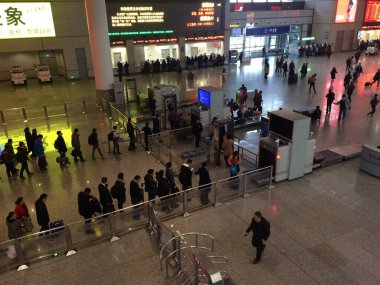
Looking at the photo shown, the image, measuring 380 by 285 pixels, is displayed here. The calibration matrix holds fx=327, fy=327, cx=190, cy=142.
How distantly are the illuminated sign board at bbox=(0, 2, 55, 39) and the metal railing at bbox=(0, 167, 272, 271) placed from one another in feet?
78.5

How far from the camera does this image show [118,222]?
Answer: 817 cm

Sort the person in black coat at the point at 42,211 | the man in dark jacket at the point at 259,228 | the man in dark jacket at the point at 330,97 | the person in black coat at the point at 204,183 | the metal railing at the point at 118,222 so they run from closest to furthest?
1. the man in dark jacket at the point at 259,228
2. the metal railing at the point at 118,222
3. the person in black coat at the point at 42,211
4. the person in black coat at the point at 204,183
5. the man in dark jacket at the point at 330,97

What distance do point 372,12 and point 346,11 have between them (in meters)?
6.23

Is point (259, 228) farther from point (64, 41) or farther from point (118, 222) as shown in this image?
point (64, 41)

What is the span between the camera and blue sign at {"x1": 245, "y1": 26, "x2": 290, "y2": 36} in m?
38.3

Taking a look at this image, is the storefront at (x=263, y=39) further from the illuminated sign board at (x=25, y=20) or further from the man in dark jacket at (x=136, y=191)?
the man in dark jacket at (x=136, y=191)

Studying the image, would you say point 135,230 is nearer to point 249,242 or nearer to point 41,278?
point 41,278

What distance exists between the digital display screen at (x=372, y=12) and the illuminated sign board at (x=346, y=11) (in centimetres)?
285

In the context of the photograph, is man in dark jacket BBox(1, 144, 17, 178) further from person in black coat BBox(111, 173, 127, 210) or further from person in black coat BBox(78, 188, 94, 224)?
person in black coat BBox(111, 173, 127, 210)

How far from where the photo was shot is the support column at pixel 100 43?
1856cm

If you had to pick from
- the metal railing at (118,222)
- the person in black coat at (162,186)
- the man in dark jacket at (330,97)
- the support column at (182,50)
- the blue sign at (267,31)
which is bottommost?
the metal railing at (118,222)

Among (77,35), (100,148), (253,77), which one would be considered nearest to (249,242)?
(100,148)

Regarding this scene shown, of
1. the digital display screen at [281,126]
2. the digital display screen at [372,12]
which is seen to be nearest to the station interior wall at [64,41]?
the digital display screen at [281,126]

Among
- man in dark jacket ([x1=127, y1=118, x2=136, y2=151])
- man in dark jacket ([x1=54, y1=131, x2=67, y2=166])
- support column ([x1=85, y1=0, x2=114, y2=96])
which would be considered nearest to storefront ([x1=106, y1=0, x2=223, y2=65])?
support column ([x1=85, y1=0, x2=114, y2=96])
